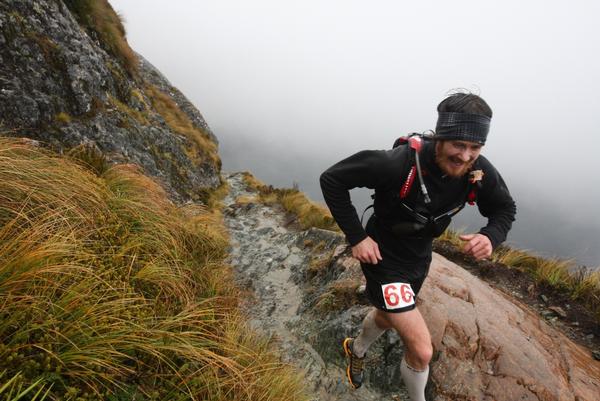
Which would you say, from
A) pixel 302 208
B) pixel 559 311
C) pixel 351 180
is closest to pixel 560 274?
pixel 559 311

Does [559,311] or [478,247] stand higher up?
[478,247]

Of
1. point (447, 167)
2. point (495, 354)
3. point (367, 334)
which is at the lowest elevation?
point (495, 354)

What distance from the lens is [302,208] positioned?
12.0m

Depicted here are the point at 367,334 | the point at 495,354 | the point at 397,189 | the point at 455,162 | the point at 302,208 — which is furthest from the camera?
the point at 302,208

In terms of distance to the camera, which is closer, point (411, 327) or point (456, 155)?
point (456, 155)

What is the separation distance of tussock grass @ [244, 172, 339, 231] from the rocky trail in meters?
3.26

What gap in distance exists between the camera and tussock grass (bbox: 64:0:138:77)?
1011cm

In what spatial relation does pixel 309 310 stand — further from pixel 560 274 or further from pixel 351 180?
pixel 560 274

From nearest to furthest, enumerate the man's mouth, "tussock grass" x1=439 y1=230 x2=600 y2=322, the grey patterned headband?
the grey patterned headband, the man's mouth, "tussock grass" x1=439 y1=230 x2=600 y2=322

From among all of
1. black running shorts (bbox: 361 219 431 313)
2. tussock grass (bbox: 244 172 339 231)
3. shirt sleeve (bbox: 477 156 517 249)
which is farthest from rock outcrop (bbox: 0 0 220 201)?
shirt sleeve (bbox: 477 156 517 249)

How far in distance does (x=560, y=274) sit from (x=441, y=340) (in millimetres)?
4454

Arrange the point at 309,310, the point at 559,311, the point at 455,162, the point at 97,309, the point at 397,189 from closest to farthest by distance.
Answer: the point at 97,309
the point at 455,162
the point at 397,189
the point at 309,310
the point at 559,311

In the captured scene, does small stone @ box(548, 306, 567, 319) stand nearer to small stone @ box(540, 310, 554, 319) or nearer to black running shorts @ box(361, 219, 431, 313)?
small stone @ box(540, 310, 554, 319)

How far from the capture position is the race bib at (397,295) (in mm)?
2928
